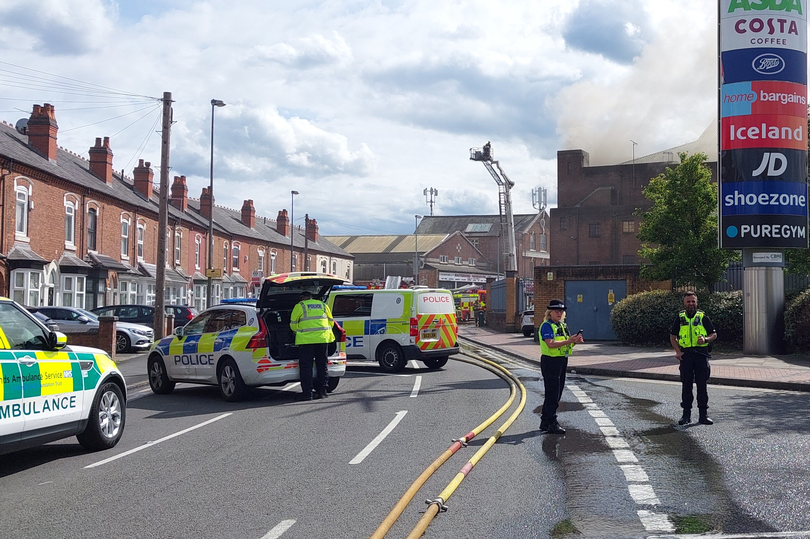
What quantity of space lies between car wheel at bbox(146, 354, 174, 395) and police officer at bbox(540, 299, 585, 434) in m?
7.66

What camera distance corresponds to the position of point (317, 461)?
8.02 m

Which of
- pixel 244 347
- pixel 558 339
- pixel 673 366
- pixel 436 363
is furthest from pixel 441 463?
pixel 673 366

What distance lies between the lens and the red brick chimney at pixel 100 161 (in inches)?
1518

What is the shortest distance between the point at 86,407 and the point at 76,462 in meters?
0.58

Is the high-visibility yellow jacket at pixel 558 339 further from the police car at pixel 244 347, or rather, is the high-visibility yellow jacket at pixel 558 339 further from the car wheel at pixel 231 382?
the car wheel at pixel 231 382

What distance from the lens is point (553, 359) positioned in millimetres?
9719

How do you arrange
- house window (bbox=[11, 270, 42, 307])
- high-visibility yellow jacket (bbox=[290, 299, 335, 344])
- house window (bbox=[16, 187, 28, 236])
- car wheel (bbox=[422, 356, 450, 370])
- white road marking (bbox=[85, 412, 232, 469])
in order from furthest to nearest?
house window (bbox=[16, 187, 28, 236]) < house window (bbox=[11, 270, 42, 307]) < car wheel (bbox=[422, 356, 450, 370]) < high-visibility yellow jacket (bbox=[290, 299, 335, 344]) < white road marking (bbox=[85, 412, 232, 469])

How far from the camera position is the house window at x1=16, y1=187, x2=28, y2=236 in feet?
94.0

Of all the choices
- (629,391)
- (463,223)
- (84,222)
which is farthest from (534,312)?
(463,223)

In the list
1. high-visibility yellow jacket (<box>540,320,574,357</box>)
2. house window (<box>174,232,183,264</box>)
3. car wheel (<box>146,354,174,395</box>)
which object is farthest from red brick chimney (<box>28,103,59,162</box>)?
high-visibility yellow jacket (<box>540,320,574,357</box>)

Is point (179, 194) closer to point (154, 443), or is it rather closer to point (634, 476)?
point (154, 443)

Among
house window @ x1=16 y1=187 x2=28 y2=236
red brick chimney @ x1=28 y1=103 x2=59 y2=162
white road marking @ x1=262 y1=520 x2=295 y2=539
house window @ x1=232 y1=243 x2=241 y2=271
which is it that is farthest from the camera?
house window @ x1=232 y1=243 x2=241 y2=271

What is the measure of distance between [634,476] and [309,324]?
6.77m

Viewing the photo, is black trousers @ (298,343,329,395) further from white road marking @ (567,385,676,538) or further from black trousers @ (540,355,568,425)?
black trousers @ (540,355,568,425)
